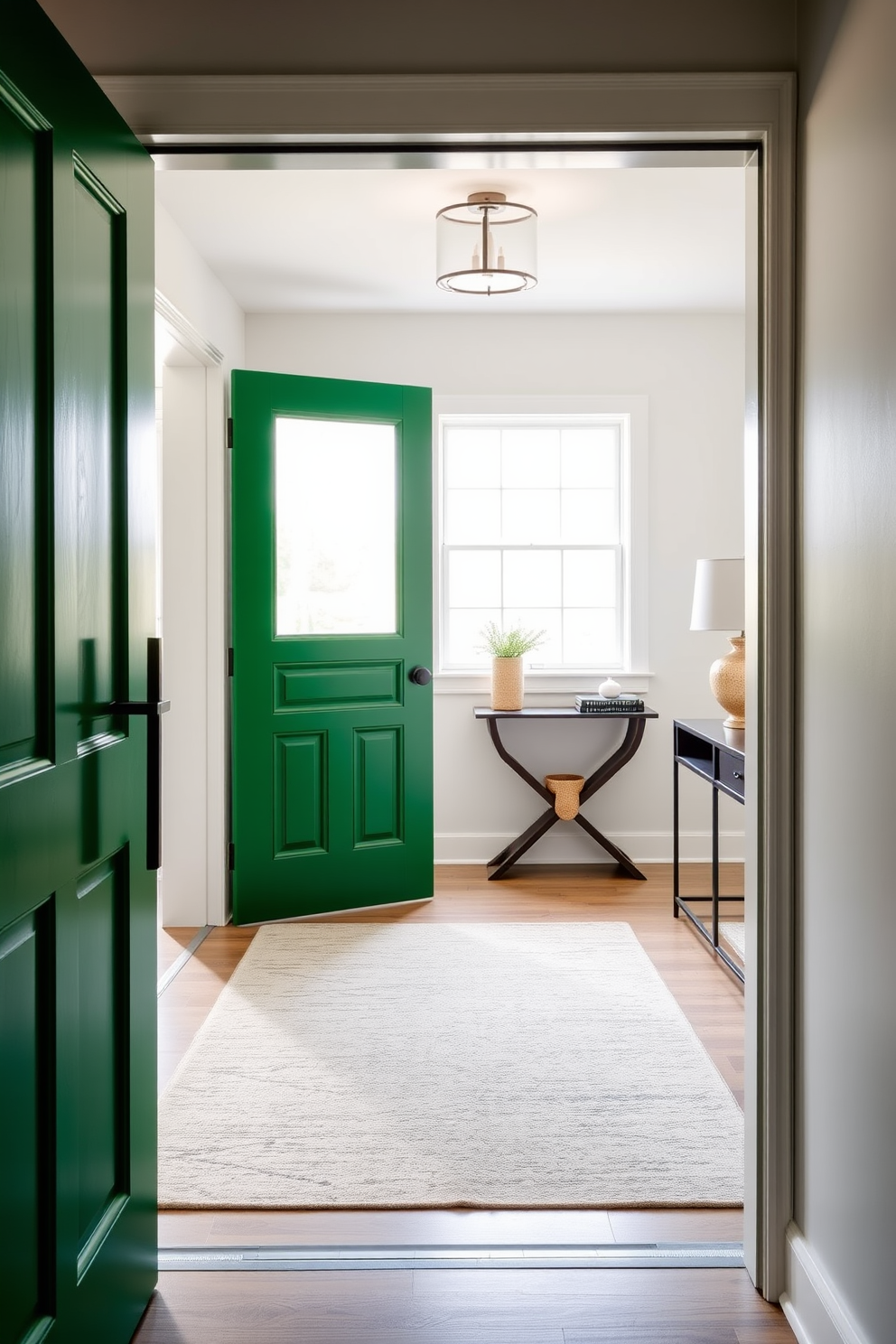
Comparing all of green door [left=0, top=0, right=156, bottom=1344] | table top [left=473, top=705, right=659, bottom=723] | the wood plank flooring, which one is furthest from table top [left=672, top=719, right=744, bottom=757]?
green door [left=0, top=0, right=156, bottom=1344]

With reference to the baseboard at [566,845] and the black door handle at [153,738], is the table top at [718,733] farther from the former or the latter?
the black door handle at [153,738]

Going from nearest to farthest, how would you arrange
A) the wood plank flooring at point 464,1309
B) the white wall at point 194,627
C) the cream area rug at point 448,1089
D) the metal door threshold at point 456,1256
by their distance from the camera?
the wood plank flooring at point 464,1309, the metal door threshold at point 456,1256, the cream area rug at point 448,1089, the white wall at point 194,627

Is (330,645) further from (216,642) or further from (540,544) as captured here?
(540,544)

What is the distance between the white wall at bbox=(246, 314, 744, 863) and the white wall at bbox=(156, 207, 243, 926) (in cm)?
93

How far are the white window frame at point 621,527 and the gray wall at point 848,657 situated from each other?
331cm

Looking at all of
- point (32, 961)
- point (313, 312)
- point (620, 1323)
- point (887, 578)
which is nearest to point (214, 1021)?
point (620, 1323)

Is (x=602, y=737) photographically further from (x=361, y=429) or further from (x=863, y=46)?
(x=863, y=46)

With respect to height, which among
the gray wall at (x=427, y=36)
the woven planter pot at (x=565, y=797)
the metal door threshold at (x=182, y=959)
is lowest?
the metal door threshold at (x=182, y=959)

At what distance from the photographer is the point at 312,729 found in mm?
4363

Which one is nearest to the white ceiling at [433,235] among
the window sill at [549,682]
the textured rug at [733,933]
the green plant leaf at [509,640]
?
the green plant leaf at [509,640]

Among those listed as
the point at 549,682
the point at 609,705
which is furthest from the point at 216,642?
the point at 609,705

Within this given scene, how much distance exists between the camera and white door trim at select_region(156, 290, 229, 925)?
4.23m

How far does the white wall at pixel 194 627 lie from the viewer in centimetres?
422

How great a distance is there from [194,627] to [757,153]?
2896 millimetres
